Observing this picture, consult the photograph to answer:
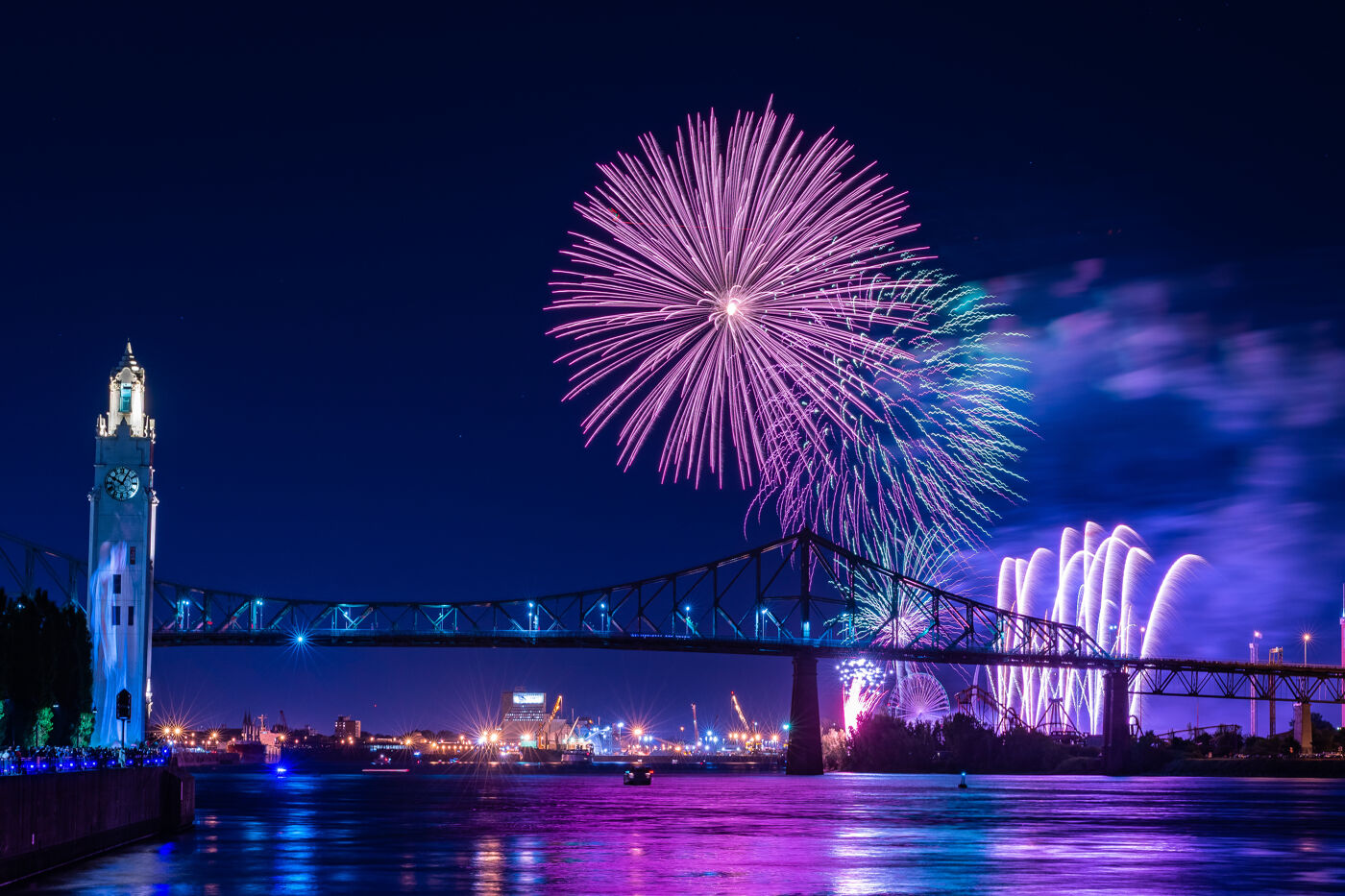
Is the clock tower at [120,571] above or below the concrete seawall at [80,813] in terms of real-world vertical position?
above

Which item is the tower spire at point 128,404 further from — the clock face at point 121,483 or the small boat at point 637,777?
the small boat at point 637,777

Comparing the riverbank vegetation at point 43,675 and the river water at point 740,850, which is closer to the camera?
the river water at point 740,850

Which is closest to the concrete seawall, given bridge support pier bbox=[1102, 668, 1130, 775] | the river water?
the river water

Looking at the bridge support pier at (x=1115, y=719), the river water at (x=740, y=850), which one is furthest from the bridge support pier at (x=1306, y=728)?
the river water at (x=740, y=850)

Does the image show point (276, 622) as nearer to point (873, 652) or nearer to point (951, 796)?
point (873, 652)

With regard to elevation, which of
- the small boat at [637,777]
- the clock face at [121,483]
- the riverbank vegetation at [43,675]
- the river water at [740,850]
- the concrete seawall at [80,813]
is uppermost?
the clock face at [121,483]

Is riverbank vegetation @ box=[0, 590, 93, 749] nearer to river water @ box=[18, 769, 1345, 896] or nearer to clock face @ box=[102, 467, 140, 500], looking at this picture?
clock face @ box=[102, 467, 140, 500]

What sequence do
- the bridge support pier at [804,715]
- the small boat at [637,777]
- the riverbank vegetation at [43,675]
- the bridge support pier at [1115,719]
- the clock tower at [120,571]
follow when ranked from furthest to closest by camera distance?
the bridge support pier at [1115,719]
the bridge support pier at [804,715]
the small boat at [637,777]
the clock tower at [120,571]
the riverbank vegetation at [43,675]

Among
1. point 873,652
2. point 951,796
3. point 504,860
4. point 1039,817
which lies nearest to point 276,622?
point 873,652
